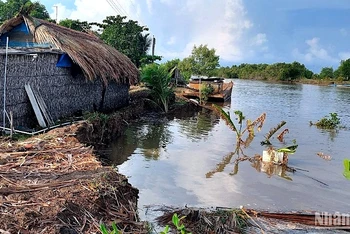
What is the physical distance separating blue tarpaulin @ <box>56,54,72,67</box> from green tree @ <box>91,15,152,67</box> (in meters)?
15.7

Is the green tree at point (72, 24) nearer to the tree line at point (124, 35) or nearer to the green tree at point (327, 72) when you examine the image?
the tree line at point (124, 35)

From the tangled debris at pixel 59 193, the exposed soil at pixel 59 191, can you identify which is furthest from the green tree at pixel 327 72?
the tangled debris at pixel 59 193

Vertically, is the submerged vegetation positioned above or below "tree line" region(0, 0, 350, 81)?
below

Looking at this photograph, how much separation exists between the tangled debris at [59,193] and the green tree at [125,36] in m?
20.8

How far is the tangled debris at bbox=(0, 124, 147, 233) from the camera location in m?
3.65

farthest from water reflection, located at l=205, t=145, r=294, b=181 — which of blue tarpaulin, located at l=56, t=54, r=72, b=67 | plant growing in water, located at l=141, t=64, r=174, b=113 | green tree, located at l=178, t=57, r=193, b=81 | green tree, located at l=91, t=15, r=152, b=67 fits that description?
green tree, located at l=178, t=57, r=193, b=81

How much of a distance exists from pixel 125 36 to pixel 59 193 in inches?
947

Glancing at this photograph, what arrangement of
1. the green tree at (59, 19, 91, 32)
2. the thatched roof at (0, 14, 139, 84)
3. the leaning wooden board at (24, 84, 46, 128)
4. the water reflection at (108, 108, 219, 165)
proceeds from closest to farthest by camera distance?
the leaning wooden board at (24, 84, 46, 128), the water reflection at (108, 108, 219, 165), the thatched roof at (0, 14, 139, 84), the green tree at (59, 19, 91, 32)

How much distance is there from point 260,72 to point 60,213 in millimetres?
76570

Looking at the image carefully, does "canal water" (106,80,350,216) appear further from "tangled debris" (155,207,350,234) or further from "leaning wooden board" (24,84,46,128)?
"leaning wooden board" (24,84,46,128)

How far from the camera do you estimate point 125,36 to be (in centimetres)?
2727

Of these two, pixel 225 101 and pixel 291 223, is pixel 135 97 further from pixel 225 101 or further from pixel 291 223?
pixel 291 223

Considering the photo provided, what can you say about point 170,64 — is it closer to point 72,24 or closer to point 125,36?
point 125,36

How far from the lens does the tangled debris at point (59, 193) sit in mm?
3650
